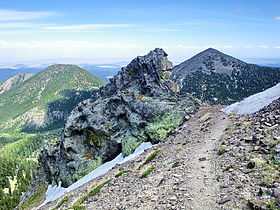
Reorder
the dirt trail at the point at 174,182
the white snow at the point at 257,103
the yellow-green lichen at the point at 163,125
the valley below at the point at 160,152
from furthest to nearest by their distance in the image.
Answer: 1. the yellow-green lichen at the point at 163,125
2. the white snow at the point at 257,103
3. the valley below at the point at 160,152
4. the dirt trail at the point at 174,182

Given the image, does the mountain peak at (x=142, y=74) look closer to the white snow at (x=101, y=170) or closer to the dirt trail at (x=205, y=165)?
the white snow at (x=101, y=170)

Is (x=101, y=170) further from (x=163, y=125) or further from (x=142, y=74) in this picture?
(x=142, y=74)

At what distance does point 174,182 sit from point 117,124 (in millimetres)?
43042

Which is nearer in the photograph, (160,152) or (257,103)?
(160,152)

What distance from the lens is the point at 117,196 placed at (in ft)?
114

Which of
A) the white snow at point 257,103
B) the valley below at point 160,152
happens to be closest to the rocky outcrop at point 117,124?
the valley below at point 160,152

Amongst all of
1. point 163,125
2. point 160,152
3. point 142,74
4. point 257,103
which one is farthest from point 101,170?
point 142,74

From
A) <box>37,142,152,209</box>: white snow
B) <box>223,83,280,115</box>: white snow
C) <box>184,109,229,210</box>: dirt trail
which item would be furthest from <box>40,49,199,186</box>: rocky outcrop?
<box>184,109,229,210</box>: dirt trail

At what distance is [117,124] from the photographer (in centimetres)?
7469

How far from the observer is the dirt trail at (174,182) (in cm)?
2838

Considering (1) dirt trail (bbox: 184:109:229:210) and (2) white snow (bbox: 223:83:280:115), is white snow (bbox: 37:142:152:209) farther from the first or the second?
(2) white snow (bbox: 223:83:280:115)

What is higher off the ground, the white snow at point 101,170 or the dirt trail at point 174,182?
the dirt trail at point 174,182

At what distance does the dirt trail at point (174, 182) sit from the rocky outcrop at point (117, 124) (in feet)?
58.4

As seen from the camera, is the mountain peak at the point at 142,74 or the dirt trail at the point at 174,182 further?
the mountain peak at the point at 142,74
